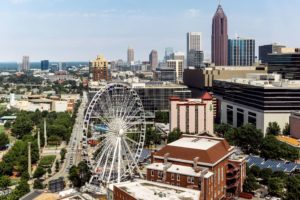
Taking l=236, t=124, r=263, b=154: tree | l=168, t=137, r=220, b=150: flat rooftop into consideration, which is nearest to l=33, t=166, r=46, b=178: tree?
l=168, t=137, r=220, b=150: flat rooftop

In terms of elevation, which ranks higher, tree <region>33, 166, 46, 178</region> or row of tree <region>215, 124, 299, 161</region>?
row of tree <region>215, 124, 299, 161</region>

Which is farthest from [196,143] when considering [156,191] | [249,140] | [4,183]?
[249,140]

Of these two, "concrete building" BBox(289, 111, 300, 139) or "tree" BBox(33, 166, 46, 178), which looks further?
"concrete building" BBox(289, 111, 300, 139)

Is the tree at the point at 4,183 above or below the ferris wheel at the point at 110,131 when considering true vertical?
below

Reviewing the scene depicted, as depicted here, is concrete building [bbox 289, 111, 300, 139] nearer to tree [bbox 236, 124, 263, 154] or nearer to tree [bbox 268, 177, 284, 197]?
tree [bbox 236, 124, 263, 154]

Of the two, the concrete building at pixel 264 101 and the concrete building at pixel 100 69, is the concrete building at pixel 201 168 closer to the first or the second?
the concrete building at pixel 264 101

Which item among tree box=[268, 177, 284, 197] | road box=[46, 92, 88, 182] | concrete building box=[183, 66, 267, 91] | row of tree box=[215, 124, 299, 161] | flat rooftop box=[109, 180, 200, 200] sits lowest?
road box=[46, 92, 88, 182]

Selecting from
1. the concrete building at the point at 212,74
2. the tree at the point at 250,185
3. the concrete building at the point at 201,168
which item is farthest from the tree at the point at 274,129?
the concrete building at the point at 212,74
